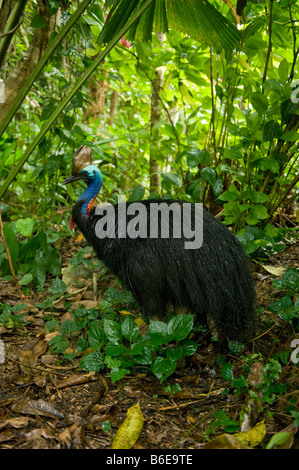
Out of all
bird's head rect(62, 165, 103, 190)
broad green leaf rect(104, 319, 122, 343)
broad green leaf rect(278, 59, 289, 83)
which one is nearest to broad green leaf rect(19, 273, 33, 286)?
bird's head rect(62, 165, 103, 190)

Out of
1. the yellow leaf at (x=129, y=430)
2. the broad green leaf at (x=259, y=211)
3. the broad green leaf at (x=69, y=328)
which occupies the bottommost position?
the yellow leaf at (x=129, y=430)

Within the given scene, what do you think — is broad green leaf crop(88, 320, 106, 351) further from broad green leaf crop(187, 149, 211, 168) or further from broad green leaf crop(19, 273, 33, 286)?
broad green leaf crop(187, 149, 211, 168)

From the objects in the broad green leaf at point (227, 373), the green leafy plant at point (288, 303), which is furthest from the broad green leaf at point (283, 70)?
the broad green leaf at point (227, 373)

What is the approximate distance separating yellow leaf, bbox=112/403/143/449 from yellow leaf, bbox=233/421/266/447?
40cm

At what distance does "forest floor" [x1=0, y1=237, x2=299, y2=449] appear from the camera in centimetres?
167

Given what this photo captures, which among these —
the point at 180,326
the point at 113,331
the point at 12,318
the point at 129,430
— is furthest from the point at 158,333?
the point at 12,318

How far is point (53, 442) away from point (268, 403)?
892 millimetres

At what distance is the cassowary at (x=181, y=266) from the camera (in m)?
2.27

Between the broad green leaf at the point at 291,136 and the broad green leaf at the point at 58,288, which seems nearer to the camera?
the broad green leaf at the point at 291,136

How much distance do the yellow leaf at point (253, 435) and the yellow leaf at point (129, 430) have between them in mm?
397

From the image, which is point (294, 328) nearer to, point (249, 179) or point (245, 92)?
point (249, 179)

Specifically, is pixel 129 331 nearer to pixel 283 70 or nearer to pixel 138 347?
pixel 138 347

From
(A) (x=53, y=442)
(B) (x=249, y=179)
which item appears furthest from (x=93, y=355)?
(B) (x=249, y=179)

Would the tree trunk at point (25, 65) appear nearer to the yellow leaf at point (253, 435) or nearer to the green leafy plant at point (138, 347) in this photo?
the green leafy plant at point (138, 347)
